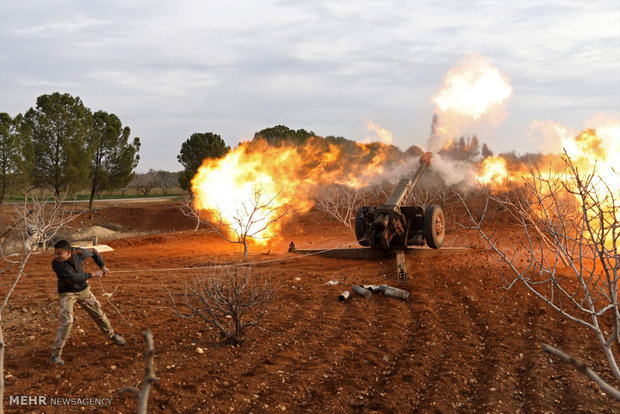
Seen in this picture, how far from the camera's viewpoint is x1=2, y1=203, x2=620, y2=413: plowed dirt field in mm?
6168

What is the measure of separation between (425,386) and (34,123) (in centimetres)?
3733

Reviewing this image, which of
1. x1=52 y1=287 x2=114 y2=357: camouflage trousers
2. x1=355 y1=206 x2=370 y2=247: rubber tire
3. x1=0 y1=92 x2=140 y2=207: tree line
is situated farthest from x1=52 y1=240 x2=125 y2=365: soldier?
x1=0 y1=92 x2=140 y2=207: tree line

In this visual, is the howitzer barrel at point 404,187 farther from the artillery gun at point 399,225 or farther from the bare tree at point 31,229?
the bare tree at point 31,229

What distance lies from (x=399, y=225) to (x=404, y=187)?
51.6 inches

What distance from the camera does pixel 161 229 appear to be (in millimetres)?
36188

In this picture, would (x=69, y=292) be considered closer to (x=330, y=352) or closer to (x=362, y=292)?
(x=330, y=352)

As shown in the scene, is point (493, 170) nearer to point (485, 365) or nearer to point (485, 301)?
point (485, 301)

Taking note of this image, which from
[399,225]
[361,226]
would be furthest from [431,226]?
[361,226]

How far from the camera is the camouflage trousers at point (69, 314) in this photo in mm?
7035

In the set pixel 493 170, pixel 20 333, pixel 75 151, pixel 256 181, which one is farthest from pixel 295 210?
pixel 20 333

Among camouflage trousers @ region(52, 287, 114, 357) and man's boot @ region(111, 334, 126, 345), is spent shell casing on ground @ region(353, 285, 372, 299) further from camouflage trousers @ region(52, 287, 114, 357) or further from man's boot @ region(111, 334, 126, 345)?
camouflage trousers @ region(52, 287, 114, 357)

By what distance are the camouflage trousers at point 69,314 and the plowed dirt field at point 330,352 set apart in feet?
0.93

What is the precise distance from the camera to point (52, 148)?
3669 cm

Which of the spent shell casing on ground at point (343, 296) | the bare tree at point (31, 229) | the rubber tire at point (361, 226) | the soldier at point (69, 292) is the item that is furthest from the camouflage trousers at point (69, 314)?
the rubber tire at point (361, 226)
